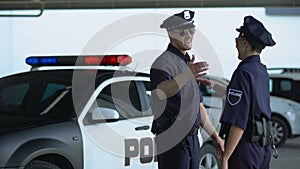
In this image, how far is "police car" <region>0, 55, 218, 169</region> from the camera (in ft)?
18.8

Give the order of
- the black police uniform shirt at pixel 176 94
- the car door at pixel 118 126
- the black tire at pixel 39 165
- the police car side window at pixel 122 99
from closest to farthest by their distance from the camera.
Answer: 1. the black police uniform shirt at pixel 176 94
2. the black tire at pixel 39 165
3. the car door at pixel 118 126
4. the police car side window at pixel 122 99

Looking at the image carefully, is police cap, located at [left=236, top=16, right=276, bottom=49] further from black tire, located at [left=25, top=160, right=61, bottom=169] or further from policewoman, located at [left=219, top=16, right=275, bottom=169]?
black tire, located at [left=25, top=160, right=61, bottom=169]

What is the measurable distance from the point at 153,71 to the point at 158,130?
47 centimetres

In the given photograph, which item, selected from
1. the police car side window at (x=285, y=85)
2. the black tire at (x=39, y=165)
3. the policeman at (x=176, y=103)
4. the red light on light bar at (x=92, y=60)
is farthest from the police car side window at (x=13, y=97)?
the police car side window at (x=285, y=85)

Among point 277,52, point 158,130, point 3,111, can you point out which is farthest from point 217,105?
point 277,52

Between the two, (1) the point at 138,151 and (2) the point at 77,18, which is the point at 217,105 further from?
(2) the point at 77,18

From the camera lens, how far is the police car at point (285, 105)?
12.8 meters

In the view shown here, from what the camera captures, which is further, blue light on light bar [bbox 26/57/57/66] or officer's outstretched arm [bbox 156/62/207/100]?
blue light on light bar [bbox 26/57/57/66]

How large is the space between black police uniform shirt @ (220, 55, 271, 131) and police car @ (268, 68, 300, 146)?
8.39 meters

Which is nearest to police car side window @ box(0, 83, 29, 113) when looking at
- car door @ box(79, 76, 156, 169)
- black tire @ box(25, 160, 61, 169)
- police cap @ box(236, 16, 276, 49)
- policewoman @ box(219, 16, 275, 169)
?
car door @ box(79, 76, 156, 169)

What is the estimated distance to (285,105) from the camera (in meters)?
13.0

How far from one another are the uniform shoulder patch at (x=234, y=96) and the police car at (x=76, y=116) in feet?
6.25

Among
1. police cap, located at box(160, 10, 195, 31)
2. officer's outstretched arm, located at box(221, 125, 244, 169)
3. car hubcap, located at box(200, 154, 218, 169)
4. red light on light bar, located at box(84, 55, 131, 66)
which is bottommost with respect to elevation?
car hubcap, located at box(200, 154, 218, 169)

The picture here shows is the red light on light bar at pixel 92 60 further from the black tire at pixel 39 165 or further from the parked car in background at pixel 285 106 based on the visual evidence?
the parked car in background at pixel 285 106
